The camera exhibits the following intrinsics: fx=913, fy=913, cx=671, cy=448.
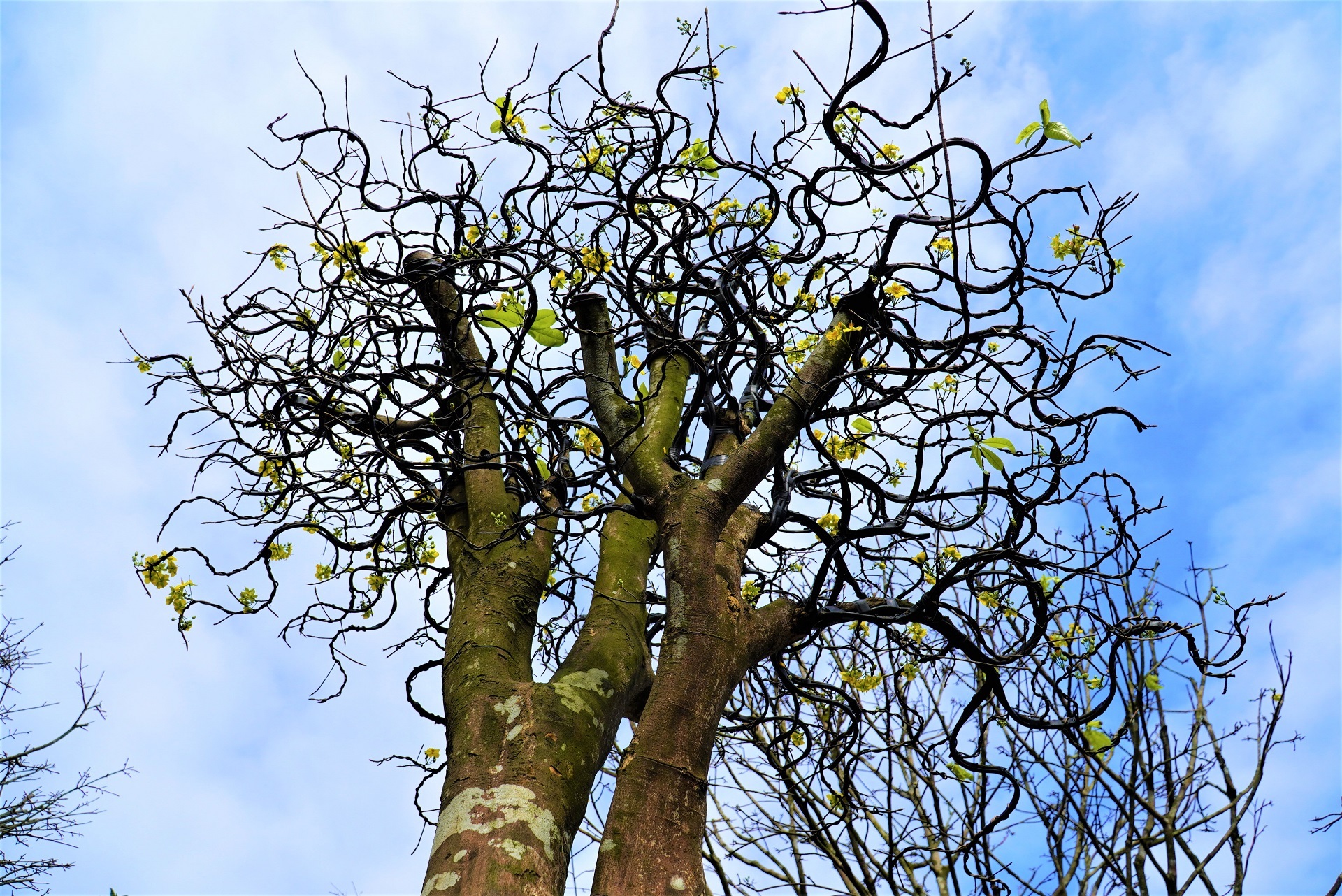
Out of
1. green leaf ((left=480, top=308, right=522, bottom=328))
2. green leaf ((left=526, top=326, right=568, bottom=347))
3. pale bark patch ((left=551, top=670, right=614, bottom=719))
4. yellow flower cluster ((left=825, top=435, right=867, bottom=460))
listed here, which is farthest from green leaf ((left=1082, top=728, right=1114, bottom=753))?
green leaf ((left=480, top=308, right=522, bottom=328))

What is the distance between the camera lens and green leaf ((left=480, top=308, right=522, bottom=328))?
3844 mm

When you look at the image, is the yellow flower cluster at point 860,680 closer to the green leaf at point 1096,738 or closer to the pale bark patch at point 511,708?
the green leaf at point 1096,738

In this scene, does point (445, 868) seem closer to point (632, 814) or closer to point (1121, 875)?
point (632, 814)

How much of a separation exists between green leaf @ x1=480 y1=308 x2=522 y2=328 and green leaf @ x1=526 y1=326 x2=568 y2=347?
3.0 inches

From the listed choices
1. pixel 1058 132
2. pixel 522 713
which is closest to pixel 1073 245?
pixel 1058 132

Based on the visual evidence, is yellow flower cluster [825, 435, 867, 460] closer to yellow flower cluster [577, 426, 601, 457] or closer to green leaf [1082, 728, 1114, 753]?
yellow flower cluster [577, 426, 601, 457]

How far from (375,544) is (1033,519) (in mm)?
2901

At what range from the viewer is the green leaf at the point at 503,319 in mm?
3844

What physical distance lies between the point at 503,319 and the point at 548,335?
0.76 ft

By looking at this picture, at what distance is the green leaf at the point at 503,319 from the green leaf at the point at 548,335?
8 centimetres

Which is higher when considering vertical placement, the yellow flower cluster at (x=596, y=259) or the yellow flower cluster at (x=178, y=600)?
the yellow flower cluster at (x=596, y=259)

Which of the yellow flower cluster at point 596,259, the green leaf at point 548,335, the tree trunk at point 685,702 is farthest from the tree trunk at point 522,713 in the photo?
the yellow flower cluster at point 596,259

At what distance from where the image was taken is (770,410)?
351 centimetres

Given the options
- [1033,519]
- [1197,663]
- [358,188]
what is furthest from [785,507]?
[358,188]
